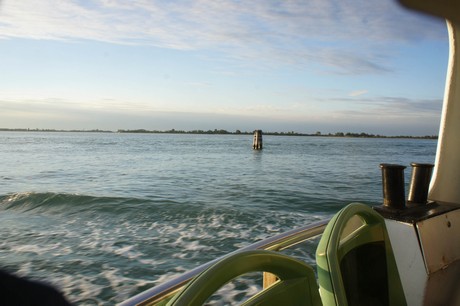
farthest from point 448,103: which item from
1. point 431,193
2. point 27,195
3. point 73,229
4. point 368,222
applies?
point 27,195

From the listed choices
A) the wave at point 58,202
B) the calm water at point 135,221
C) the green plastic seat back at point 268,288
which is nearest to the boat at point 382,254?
the green plastic seat back at point 268,288

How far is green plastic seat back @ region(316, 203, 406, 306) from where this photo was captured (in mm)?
1174

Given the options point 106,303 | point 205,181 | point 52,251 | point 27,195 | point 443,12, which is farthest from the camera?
point 205,181

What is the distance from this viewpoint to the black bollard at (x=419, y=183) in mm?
2592

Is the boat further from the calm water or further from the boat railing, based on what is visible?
the calm water

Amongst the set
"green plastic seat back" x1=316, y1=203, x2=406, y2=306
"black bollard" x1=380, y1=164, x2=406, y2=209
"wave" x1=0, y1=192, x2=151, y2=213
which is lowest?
"wave" x1=0, y1=192, x2=151, y2=213

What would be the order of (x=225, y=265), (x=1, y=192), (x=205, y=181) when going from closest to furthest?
1. (x=225, y=265)
2. (x=1, y=192)
3. (x=205, y=181)

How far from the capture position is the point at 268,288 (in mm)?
917

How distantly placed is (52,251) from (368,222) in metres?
7.31

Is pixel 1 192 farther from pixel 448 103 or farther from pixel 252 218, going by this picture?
pixel 448 103

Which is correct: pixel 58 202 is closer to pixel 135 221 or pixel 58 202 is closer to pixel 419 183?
pixel 135 221

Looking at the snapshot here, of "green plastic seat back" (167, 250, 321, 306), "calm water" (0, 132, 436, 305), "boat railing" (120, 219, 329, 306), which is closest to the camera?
→ "green plastic seat back" (167, 250, 321, 306)

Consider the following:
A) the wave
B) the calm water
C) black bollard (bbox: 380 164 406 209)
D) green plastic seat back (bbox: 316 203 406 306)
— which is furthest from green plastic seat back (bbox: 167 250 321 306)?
the wave

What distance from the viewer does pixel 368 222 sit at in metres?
1.61
